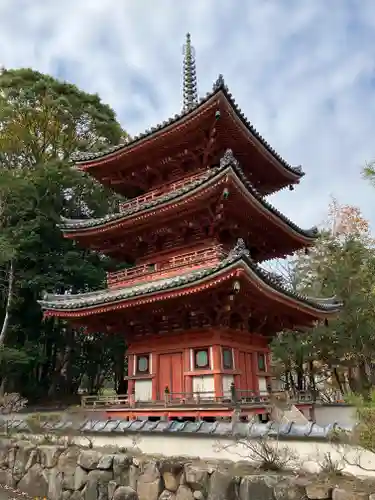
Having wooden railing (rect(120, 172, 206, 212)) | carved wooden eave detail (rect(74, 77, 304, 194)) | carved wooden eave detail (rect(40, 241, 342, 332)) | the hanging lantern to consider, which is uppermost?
carved wooden eave detail (rect(74, 77, 304, 194))

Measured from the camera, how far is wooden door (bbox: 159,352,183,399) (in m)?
12.6

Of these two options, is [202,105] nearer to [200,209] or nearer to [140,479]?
[200,209]

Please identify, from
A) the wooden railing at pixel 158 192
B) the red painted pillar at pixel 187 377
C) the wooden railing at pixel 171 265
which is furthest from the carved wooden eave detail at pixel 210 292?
the wooden railing at pixel 158 192

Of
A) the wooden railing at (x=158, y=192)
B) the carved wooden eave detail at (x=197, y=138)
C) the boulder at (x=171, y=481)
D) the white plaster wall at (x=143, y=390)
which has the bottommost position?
the boulder at (x=171, y=481)

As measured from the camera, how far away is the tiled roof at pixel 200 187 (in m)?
11.3

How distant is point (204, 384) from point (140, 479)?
4343 mm

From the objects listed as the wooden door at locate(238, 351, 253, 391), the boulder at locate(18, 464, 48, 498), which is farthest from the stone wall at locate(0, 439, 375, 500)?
the wooden door at locate(238, 351, 253, 391)

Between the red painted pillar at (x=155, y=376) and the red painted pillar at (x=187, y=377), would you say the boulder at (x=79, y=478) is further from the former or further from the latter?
the red painted pillar at (x=155, y=376)

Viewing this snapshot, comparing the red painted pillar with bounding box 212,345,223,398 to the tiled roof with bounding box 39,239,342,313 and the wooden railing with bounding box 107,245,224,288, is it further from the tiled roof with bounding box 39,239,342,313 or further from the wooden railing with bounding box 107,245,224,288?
the wooden railing with bounding box 107,245,224,288

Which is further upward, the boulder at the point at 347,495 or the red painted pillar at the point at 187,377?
the red painted pillar at the point at 187,377

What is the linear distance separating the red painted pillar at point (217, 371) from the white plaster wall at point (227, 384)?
226 mm

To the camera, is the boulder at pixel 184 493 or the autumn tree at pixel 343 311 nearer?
the boulder at pixel 184 493

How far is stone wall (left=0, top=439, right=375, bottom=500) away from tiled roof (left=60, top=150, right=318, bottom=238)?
7.07m

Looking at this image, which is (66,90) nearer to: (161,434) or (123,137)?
(123,137)
